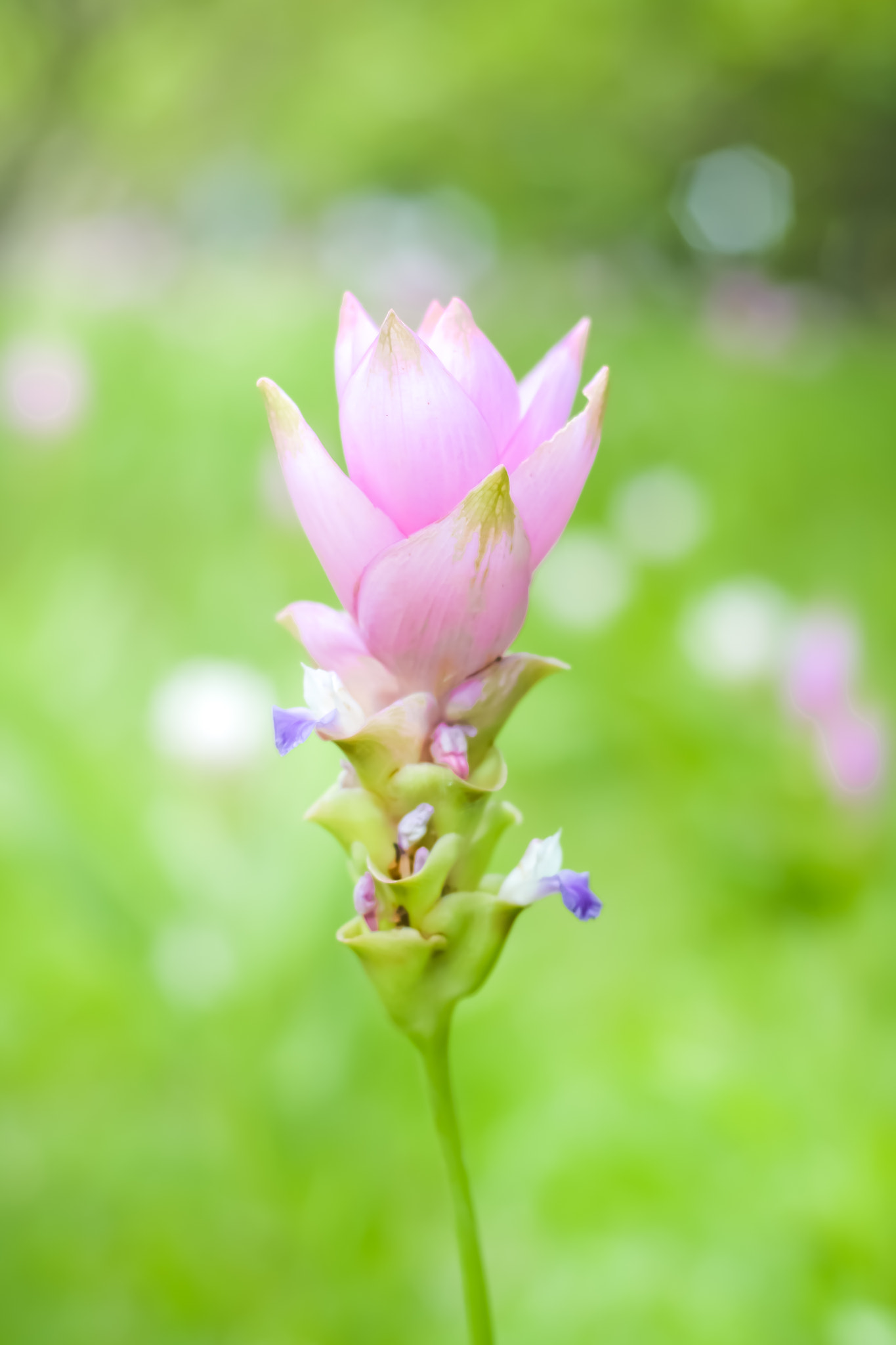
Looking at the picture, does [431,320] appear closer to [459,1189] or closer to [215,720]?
[459,1189]

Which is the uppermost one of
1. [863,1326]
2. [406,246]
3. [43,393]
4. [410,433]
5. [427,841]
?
[406,246]

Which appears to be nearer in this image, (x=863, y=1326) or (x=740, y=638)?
(x=863, y=1326)

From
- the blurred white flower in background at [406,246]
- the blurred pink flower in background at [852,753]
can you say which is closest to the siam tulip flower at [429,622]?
the blurred pink flower in background at [852,753]

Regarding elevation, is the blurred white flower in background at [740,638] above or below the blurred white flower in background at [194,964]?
above

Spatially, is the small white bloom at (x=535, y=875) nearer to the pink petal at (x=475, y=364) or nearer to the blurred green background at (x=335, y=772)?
the pink petal at (x=475, y=364)

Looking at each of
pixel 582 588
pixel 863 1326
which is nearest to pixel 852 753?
pixel 582 588

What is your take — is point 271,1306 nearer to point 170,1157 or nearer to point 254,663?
point 170,1157

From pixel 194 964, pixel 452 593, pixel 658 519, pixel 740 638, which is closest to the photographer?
pixel 452 593
